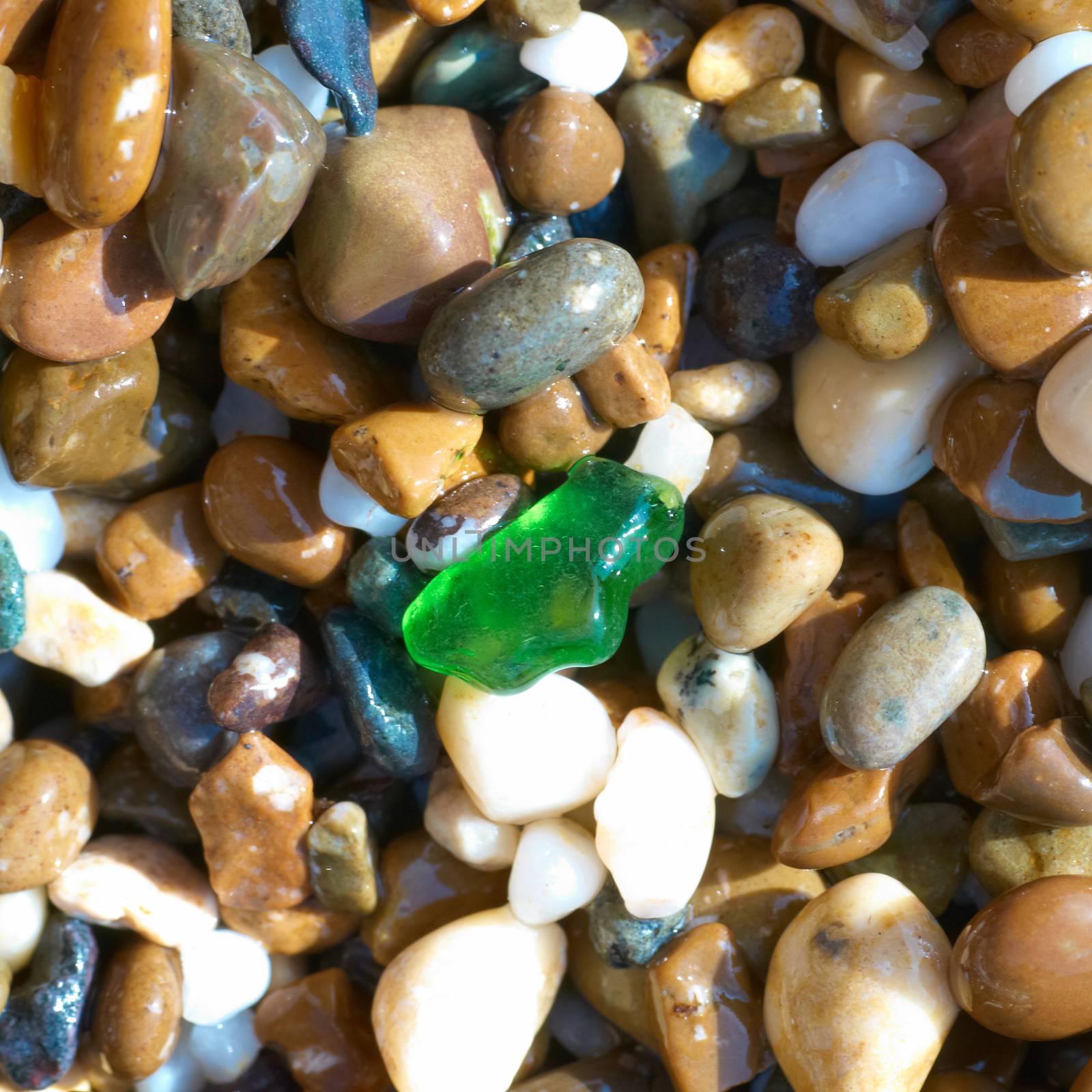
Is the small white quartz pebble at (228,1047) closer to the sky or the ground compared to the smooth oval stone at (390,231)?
closer to the ground

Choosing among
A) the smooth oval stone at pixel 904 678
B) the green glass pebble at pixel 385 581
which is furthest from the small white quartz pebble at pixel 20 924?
the smooth oval stone at pixel 904 678

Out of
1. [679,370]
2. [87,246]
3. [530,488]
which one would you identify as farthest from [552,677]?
[87,246]

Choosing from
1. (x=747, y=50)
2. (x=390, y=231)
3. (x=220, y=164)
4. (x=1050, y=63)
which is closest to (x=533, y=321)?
(x=390, y=231)

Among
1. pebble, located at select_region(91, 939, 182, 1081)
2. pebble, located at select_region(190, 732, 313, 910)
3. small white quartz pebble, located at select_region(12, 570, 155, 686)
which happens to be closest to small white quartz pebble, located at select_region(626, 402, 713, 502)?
pebble, located at select_region(190, 732, 313, 910)

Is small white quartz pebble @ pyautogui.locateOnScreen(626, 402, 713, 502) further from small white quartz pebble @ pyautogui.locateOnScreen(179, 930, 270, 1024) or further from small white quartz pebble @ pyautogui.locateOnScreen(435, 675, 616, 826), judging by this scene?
small white quartz pebble @ pyautogui.locateOnScreen(179, 930, 270, 1024)

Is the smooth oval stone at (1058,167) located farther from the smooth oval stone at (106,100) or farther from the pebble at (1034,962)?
the smooth oval stone at (106,100)

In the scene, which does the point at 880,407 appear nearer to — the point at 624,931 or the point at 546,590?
the point at 546,590

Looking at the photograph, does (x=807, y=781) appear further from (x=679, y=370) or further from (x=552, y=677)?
(x=679, y=370)
